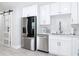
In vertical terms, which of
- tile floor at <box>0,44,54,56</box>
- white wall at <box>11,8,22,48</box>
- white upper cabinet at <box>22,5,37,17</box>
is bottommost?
tile floor at <box>0,44,54,56</box>

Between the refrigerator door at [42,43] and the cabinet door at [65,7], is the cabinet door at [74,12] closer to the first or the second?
the cabinet door at [65,7]

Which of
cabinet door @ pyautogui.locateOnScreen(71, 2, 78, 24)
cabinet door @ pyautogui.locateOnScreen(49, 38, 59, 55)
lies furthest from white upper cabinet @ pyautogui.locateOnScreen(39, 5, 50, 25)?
cabinet door @ pyautogui.locateOnScreen(71, 2, 78, 24)

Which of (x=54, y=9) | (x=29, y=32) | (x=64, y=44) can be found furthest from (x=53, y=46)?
(x=54, y=9)

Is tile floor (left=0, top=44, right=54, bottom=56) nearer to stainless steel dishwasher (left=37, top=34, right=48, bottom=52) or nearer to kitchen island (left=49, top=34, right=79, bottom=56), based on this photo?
stainless steel dishwasher (left=37, top=34, right=48, bottom=52)

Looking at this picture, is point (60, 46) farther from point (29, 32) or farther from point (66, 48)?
point (29, 32)

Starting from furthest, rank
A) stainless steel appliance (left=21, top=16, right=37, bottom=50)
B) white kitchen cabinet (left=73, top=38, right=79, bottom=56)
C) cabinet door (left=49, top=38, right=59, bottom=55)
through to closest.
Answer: stainless steel appliance (left=21, top=16, right=37, bottom=50), cabinet door (left=49, top=38, right=59, bottom=55), white kitchen cabinet (left=73, top=38, right=79, bottom=56)

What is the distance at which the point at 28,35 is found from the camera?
8.73 ft

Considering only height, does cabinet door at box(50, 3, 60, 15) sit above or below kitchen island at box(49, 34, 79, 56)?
above

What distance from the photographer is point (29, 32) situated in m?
2.64

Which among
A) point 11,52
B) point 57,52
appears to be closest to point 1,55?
point 11,52

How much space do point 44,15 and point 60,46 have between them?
34.8 inches

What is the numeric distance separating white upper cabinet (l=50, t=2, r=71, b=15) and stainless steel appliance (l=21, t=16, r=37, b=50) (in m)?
0.51

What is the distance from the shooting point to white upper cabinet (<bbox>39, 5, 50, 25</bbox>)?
8.32 ft

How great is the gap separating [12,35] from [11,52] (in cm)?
43
